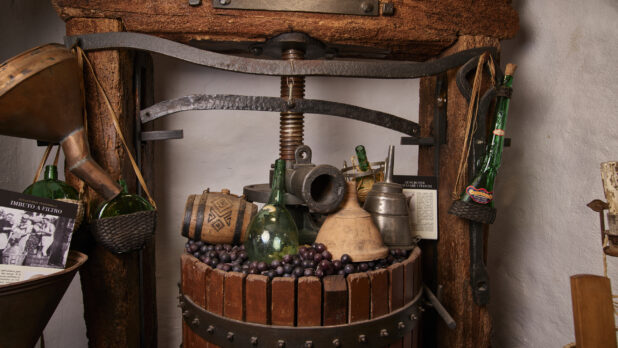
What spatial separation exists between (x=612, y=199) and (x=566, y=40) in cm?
106

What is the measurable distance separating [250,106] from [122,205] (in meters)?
0.64

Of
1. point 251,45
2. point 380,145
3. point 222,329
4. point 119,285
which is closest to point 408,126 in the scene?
point 380,145

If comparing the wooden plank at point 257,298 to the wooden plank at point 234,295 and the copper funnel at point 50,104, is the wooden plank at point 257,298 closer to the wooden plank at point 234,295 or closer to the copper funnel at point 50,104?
the wooden plank at point 234,295

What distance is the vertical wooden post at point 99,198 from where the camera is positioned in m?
1.61

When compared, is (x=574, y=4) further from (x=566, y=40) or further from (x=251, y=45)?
(x=251, y=45)

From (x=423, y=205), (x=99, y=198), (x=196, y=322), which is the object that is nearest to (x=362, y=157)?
(x=423, y=205)

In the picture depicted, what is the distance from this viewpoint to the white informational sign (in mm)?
1938

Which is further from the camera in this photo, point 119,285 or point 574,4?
point 574,4

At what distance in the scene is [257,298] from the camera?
4.04ft

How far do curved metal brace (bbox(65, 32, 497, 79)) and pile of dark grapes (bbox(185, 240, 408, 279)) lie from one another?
72cm

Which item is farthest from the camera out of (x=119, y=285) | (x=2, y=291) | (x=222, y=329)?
(x=119, y=285)

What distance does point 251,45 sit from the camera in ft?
6.09

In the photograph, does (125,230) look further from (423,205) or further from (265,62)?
(423,205)

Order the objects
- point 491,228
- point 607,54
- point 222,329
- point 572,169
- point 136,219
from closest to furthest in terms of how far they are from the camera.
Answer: point 222,329, point 136,219, point 607,54, point 572,169, point 491,228
